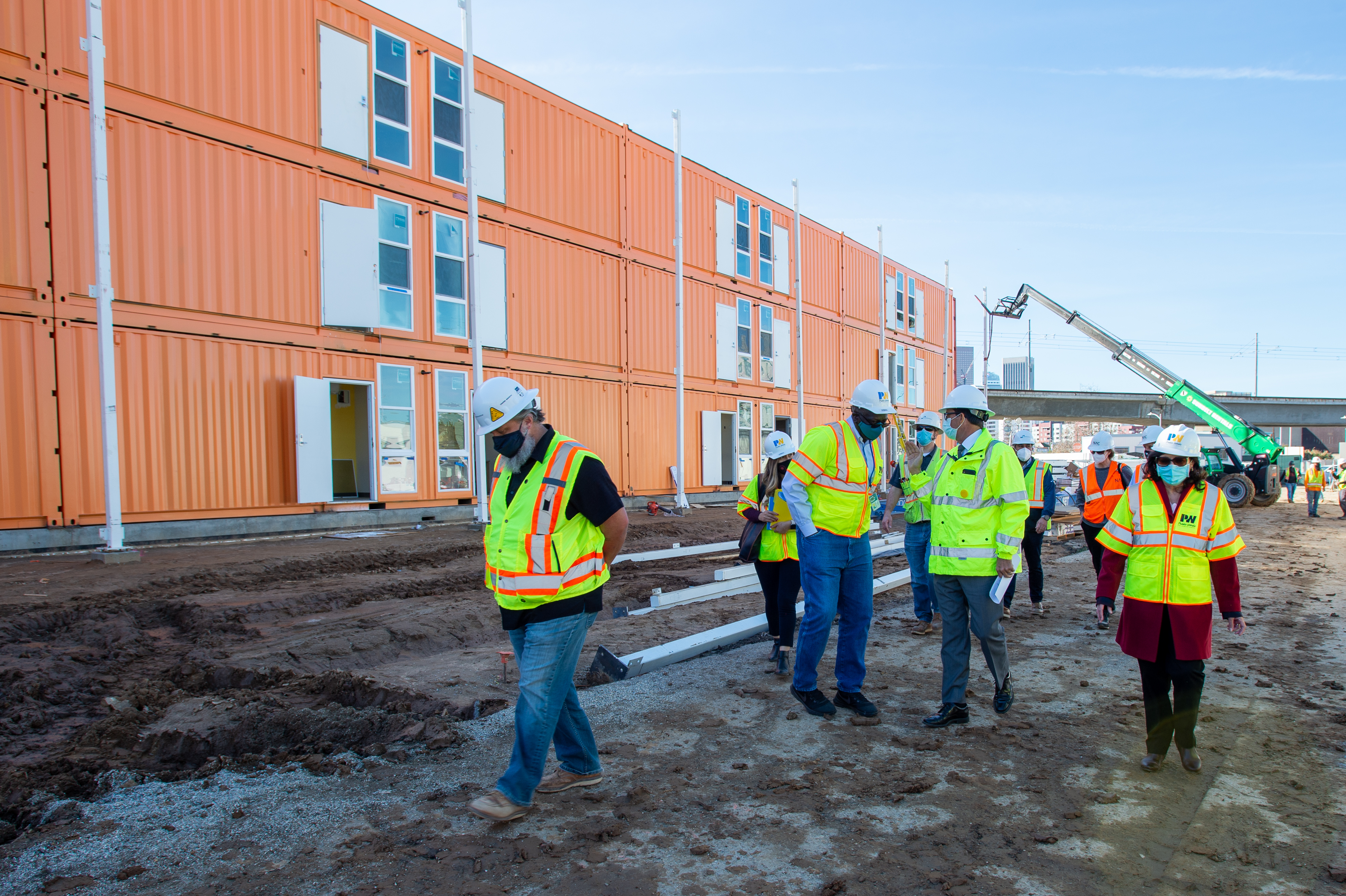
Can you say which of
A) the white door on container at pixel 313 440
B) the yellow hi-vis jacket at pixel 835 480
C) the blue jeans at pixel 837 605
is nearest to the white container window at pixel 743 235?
the white door on container at pixel 313 440

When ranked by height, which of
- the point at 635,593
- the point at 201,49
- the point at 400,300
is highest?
the point at 201,49

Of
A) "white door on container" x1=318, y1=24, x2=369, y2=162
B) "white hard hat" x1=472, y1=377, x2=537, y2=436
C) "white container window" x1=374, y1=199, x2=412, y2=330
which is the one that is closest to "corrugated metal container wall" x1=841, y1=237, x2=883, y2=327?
"white container window" x1=374, y1=199, x2=412, y2=330

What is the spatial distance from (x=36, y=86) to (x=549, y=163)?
9891 millimetres

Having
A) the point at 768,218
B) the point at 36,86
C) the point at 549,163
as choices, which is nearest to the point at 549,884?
the point at 36,86

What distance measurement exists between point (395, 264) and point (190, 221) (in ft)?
12.2

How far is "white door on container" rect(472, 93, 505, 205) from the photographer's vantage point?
56.5 ft

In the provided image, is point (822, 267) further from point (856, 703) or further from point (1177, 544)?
point (1177, 544)

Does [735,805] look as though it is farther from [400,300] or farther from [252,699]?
[400,300]

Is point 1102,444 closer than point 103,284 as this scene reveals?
Yes

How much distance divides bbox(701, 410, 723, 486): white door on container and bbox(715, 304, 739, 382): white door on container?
1.42 m

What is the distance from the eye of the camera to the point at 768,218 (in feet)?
88.4

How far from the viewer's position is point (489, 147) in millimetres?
17531

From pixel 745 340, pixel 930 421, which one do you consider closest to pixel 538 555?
pixel 930 421

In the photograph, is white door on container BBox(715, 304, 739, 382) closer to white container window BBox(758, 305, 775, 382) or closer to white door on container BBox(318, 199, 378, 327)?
white container window BBox(758, 305, 775, 382)
